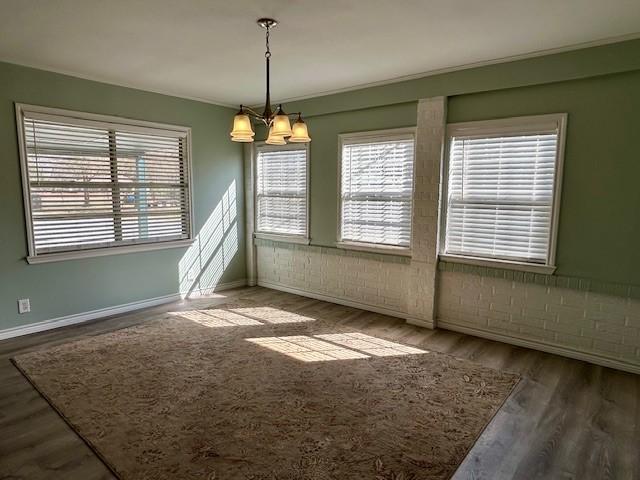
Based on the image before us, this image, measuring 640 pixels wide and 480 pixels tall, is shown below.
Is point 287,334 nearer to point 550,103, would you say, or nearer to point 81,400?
point 81,400

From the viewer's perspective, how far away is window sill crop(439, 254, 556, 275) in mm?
3639

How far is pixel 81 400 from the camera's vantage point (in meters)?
2.82

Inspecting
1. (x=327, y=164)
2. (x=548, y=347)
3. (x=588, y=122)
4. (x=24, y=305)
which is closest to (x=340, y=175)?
(x=327, y=164)

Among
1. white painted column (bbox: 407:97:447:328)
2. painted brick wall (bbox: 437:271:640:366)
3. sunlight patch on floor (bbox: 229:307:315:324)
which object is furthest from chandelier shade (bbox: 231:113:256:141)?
painted brick wall (bbox: 437:271:640:366)

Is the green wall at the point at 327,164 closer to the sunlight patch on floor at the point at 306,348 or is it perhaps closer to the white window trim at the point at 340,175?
the white window trim at the point at 340,175

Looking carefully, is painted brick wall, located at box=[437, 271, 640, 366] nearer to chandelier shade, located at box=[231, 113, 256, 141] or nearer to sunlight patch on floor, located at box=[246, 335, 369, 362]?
sunlight patch on floor, located at box=[246, 335, 369, 362]

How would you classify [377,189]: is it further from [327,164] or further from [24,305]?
[24,305]

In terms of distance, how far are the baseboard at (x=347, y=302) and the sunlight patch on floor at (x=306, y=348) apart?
1058 mm

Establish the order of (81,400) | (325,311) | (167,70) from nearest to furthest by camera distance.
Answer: (81,400) → (167,70) → (325,311)

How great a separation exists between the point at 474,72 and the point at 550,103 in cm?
74

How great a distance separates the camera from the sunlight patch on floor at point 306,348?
3.59 meters

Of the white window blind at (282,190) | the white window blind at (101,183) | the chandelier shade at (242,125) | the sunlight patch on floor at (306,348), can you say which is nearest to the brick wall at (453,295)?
the white window blind at (282,190)

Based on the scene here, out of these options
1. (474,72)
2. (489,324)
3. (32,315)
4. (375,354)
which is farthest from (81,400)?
Answer: (474,72)

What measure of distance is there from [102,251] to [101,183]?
2.48 ft
